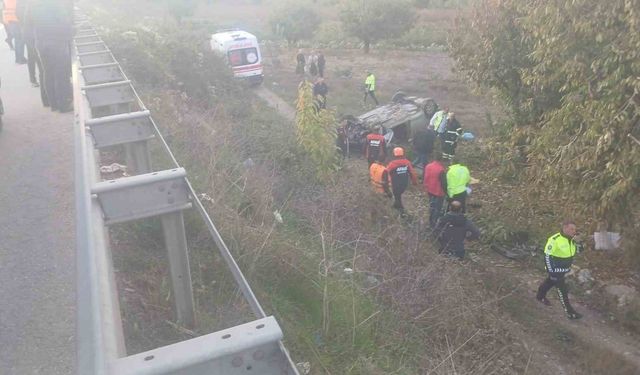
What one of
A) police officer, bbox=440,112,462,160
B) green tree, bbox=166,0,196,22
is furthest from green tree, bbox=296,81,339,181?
green tree, bbox=166,0,196,22

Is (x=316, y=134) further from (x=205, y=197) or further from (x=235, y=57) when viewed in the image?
(x=235, y=57)

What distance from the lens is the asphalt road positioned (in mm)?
3588

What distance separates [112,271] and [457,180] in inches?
324

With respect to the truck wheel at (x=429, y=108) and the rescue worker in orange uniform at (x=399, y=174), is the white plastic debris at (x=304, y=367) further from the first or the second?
the truck wheel at (x=429, y=108)

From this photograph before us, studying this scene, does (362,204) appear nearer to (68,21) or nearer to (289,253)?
(289,253)

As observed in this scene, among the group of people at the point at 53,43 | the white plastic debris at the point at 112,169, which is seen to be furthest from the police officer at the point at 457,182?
the group of people at the point at 53,43

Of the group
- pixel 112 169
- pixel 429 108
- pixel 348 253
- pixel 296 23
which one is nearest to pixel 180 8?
pixel 296 23

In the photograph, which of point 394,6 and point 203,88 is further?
point 394,6

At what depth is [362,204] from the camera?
31.4 ft

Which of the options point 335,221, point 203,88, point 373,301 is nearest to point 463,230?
point 335,221

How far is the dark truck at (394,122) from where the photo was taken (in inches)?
600

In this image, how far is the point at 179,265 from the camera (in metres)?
3.93

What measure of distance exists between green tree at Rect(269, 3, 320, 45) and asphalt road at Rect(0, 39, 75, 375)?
97.9 ft

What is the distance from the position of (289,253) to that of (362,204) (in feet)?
11.6
